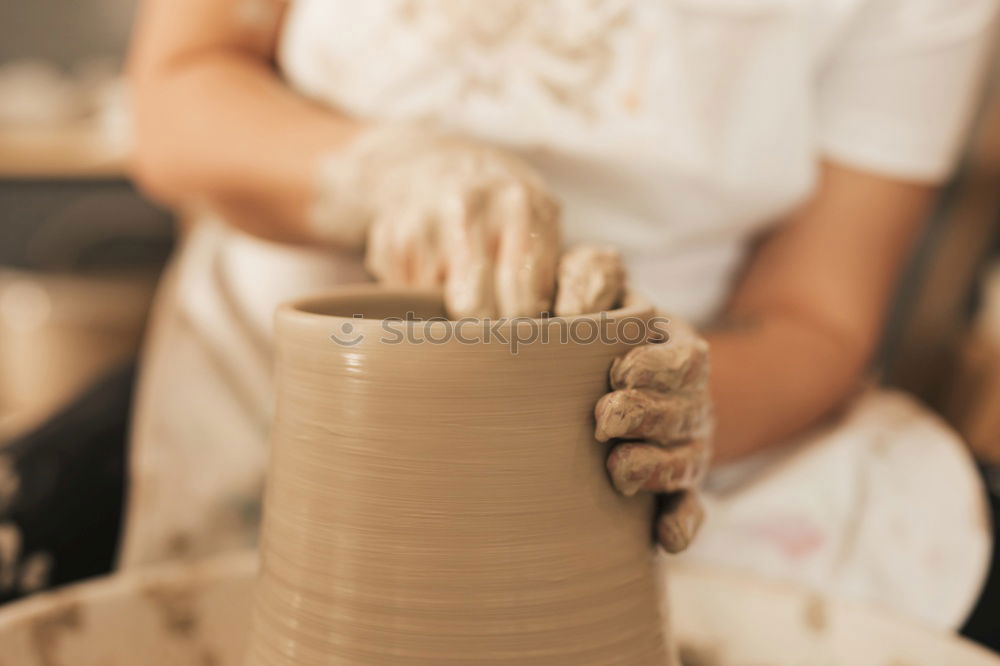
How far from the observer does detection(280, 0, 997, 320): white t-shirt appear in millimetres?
748

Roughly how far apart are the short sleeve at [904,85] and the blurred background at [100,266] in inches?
11.7

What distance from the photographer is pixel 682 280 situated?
86 cm

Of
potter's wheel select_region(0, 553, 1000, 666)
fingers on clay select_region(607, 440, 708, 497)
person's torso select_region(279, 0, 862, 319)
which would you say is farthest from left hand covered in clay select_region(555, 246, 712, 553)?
person's torso select_region(279, 0, 862, 319)

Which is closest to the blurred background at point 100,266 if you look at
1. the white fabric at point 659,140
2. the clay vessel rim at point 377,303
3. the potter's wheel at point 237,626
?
the white fabric at point 659,140

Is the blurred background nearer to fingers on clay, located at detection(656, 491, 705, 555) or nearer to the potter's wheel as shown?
the potter's wheel

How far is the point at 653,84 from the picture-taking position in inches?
29.7

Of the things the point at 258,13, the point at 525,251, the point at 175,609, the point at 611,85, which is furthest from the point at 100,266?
the point at 525,251

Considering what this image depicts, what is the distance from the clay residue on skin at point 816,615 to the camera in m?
0.48

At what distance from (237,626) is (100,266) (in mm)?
2607

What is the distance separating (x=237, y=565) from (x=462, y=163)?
27 cm

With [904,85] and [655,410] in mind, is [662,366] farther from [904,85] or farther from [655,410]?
[904,85]

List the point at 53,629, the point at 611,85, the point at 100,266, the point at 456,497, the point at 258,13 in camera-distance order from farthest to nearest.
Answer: the point at 100,266 → the point at 258,13 → the point at 611,85 → the point at 53,629 → the point at 456,497

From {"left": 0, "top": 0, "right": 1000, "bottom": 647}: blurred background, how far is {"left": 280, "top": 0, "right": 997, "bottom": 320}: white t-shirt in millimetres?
331

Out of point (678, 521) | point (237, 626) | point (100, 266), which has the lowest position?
point (100, 266)
